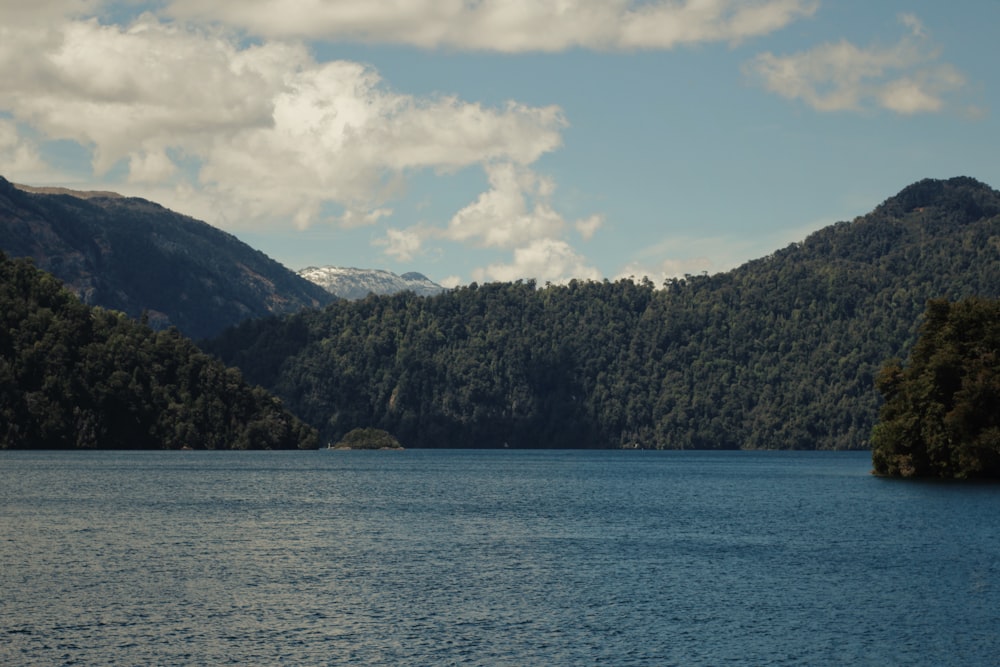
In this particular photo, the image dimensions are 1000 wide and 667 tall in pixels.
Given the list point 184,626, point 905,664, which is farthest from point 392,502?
point 905,664

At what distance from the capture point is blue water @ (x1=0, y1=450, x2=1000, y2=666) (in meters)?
55.5

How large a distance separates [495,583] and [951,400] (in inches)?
3854

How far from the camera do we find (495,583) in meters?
74.0

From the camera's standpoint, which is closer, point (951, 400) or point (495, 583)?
point (495, 583)

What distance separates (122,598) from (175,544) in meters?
24.8

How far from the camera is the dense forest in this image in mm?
146250

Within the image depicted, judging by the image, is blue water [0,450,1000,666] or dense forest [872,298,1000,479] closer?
blue water [0,450,1000,666]

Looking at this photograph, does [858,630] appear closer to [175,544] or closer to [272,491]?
[175,544]

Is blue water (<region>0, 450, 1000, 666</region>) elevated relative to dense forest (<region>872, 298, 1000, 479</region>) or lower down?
lower down

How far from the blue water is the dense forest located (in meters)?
16.7

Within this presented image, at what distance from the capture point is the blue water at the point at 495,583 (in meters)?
55.5

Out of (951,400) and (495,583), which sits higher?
(951,400)

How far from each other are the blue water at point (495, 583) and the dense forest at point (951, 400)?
54.6ft

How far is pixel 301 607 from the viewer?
64875 mm
